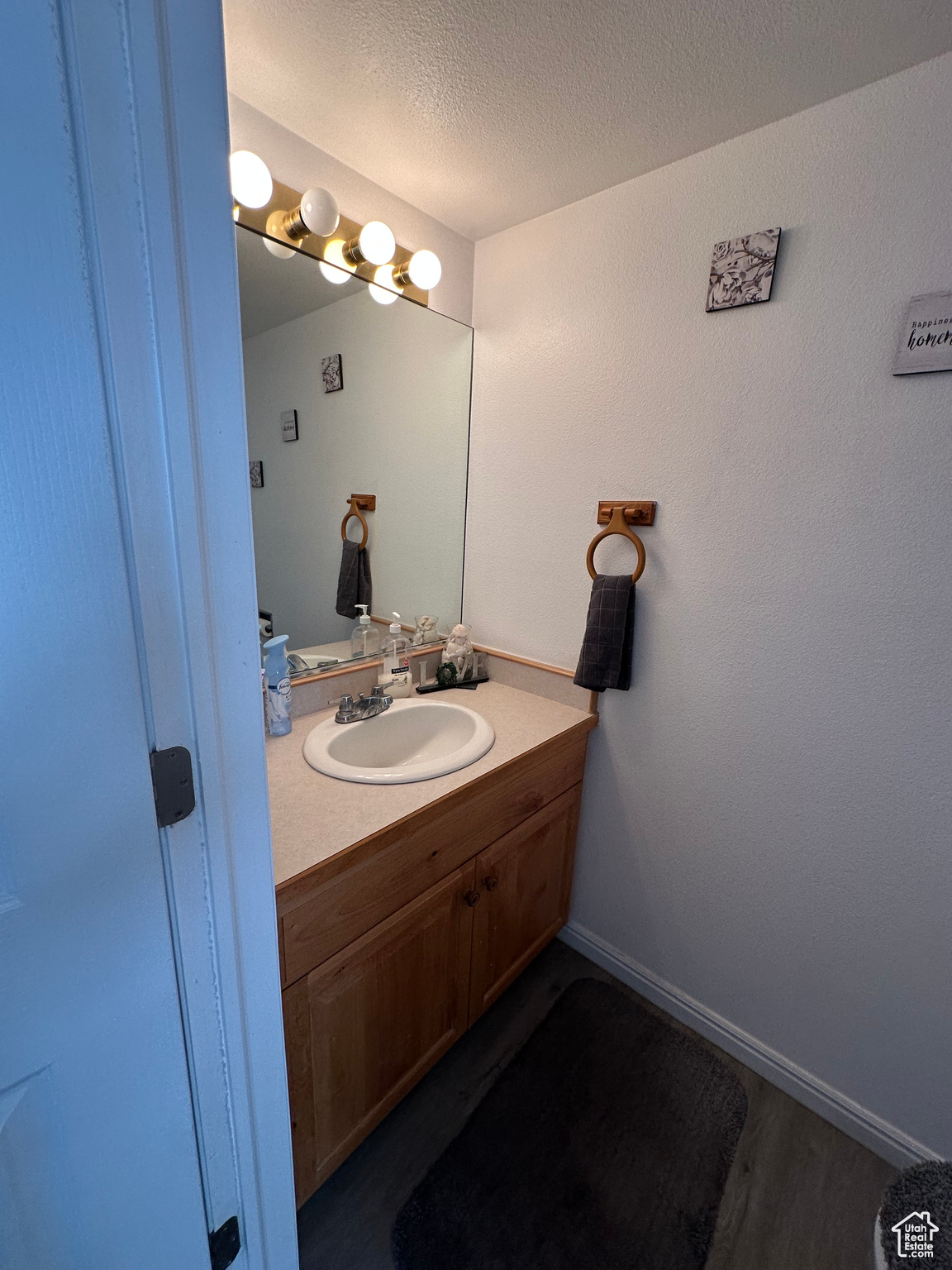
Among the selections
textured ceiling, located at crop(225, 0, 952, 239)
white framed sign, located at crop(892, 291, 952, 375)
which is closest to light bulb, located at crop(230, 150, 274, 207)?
textured ceiling, located at crop(225, 0, 952, 239)

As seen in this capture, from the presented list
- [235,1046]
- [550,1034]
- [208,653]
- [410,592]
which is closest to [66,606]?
[208,653]

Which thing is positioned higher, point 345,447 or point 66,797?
point 345,447

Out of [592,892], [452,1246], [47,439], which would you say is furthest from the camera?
[592,892]

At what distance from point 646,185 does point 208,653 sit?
4.63 ft

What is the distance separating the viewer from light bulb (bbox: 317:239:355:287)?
3.97 ft

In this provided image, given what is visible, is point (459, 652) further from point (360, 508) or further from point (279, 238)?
point (279, 238)

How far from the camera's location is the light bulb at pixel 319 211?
3.55 feet

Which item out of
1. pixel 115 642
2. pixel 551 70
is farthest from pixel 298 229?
pixel 115 642

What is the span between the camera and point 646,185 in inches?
46.5

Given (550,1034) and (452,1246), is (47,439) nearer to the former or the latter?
(452,1246)

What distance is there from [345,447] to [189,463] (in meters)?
0.97

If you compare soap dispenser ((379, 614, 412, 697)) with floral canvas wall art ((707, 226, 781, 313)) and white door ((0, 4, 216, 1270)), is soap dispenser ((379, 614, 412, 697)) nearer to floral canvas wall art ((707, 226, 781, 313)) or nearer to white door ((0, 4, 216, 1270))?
white door ((0, 4, 216, 1270))

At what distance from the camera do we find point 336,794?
1031 millimetres

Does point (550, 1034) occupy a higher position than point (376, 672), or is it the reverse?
point (376, 672)
